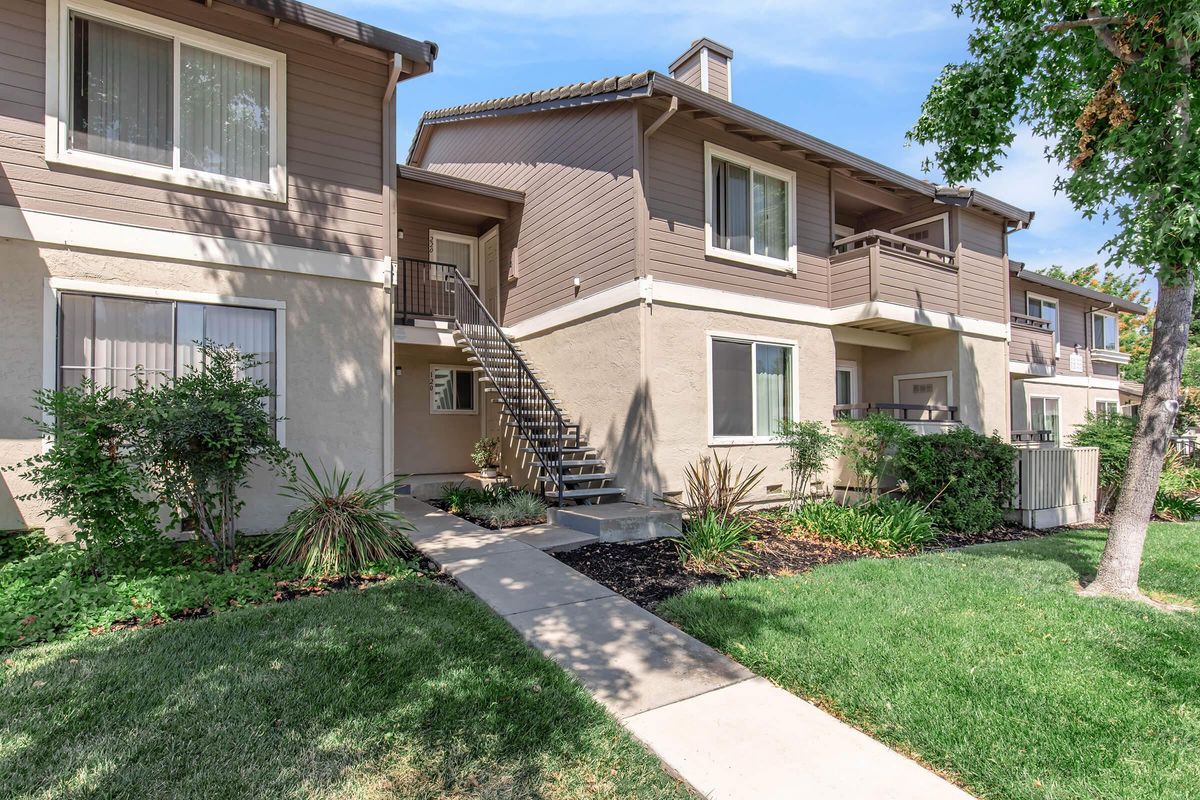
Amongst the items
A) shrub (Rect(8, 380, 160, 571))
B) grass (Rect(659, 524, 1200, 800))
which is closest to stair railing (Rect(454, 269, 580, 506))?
grass (Rect(659, 524, 1200, 800))

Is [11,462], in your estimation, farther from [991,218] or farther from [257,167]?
[991,218]

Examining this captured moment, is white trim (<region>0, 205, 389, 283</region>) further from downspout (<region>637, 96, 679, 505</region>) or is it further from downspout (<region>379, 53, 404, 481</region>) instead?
downspout (<region>637, 96, 679, 505</region>)

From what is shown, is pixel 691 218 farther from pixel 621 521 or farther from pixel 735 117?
pixel 621 521

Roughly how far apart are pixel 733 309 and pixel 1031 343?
11.1m

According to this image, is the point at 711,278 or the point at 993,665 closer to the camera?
the point at 993,665

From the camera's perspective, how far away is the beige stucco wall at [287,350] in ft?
17.9

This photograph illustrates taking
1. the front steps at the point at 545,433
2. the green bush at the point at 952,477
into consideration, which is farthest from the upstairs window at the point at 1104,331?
the front steps at the point at 545,433

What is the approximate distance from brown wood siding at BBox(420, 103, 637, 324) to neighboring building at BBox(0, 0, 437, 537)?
2.97 metres

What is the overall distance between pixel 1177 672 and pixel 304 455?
7699mm

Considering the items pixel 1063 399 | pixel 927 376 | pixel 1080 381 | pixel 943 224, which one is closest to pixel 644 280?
pixel 927 376

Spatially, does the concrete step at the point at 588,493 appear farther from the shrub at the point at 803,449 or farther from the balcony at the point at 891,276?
the balcony at the point at 891,276

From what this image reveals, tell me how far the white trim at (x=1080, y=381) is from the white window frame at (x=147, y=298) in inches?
Result: 740

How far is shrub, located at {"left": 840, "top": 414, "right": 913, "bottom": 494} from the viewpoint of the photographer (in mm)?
8398

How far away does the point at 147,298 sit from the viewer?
5988 mm
